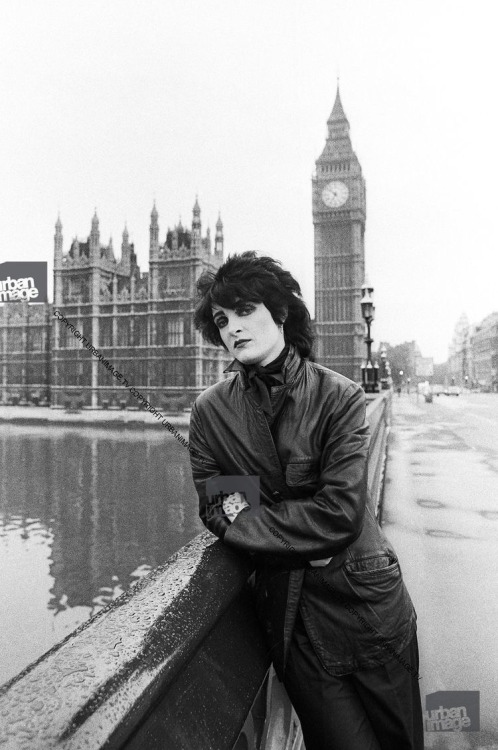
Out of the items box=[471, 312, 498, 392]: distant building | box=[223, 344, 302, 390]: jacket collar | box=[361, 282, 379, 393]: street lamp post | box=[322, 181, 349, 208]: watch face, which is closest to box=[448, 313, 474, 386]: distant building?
box=[471, 312, 498, 392]: distant building

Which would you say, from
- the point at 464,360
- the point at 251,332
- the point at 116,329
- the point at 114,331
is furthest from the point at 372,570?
the point at 464,360

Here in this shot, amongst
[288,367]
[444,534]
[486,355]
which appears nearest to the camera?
[288,367]

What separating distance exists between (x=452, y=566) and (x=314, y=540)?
4.15m

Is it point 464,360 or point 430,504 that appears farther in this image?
point 464,360

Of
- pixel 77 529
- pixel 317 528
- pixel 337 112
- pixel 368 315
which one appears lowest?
pixel 77 529

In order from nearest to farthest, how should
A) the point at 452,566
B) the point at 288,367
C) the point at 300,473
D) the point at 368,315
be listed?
the point at 300,473
the point at 288,367
the point at 452,566
the point at 368,315

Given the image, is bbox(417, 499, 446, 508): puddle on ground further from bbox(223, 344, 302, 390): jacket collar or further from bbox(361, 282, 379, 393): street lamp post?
bbox(361, 282, 379, 393): street lamp post

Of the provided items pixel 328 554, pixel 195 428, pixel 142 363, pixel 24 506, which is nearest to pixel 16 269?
pixel 195 428

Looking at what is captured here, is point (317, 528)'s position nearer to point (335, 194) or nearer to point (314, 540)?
point (314, 540)

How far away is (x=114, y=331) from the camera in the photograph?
157ft

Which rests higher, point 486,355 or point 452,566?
point 486,355

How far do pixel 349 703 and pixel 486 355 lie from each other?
93211 millimetres

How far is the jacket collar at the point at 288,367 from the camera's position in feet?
5.63

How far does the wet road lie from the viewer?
3213mm
